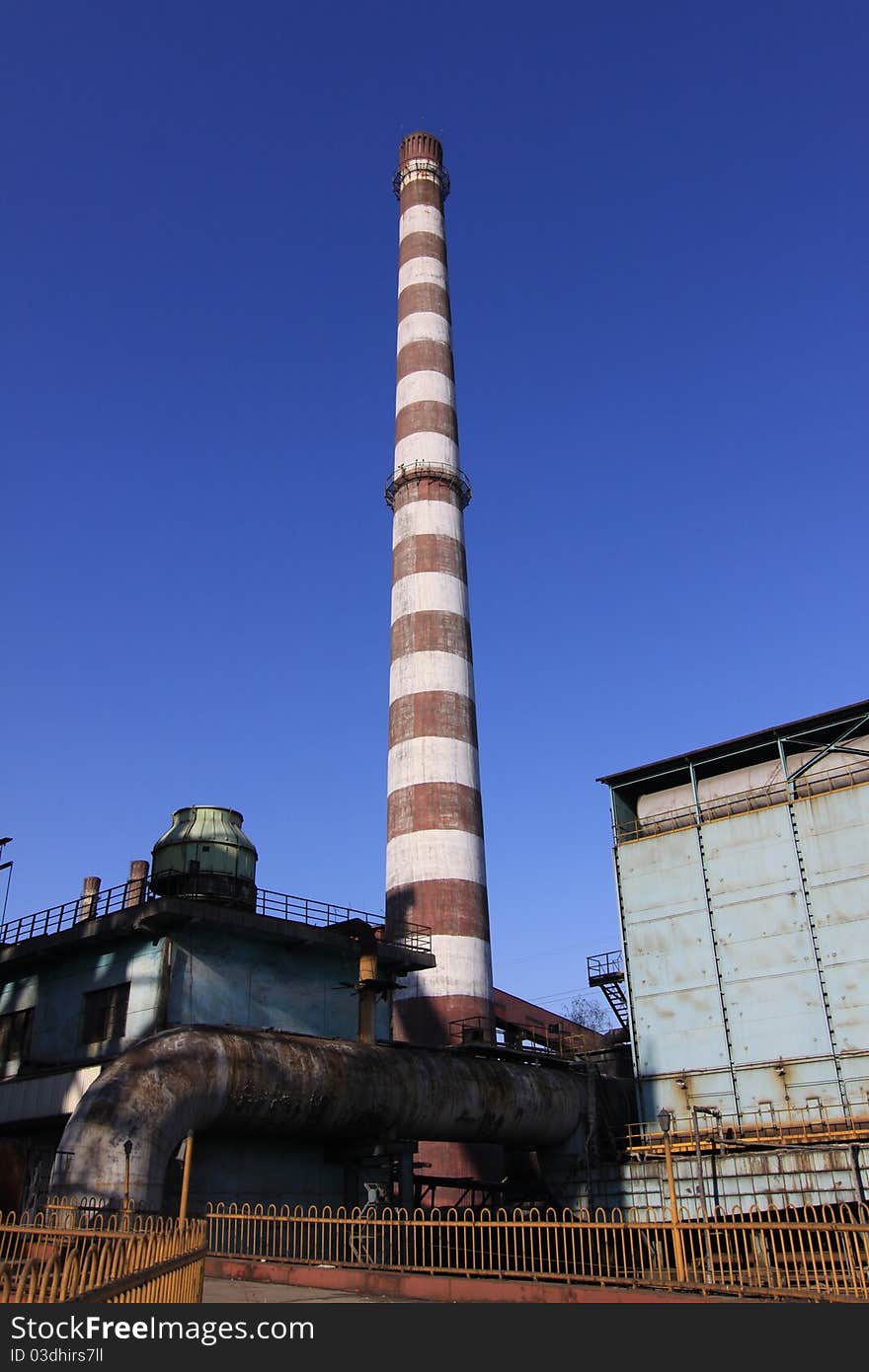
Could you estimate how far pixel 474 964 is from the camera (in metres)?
36.6

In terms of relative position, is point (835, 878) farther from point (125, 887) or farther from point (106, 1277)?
point (106, 1277)

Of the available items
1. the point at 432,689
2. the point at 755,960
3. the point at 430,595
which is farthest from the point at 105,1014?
the point at 430,595

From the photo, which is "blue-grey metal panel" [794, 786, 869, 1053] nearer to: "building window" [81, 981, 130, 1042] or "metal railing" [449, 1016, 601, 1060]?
"metal railing" [449, 1016, 601, 1060]

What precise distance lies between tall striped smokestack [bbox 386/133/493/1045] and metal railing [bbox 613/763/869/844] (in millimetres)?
6128

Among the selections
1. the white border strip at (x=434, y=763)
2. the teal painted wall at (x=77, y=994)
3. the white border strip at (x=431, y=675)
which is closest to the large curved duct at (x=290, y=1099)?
the teal painted wall at (x=77, y=994)

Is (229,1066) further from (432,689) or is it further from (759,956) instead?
(432,689)

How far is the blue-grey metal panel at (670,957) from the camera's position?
31.6 m

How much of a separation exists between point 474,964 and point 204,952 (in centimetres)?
1269

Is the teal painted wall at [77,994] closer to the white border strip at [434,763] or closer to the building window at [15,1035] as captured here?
the building window at [15,1035]

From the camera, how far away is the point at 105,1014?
89.0ft

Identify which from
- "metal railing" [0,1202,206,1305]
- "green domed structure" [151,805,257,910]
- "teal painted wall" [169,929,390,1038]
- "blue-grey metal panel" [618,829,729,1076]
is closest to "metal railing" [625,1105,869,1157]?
"blue-grey metal panel" [618,829,729,1076]
